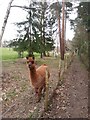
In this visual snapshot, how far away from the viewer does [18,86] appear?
513 inches

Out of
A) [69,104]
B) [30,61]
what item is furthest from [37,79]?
[69,104]

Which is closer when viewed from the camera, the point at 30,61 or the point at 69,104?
the point at 30,61

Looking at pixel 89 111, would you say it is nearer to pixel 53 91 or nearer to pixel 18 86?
pixel 53 91

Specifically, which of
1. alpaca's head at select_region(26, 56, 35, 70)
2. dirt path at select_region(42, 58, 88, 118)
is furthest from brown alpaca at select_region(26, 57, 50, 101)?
dirt path at select_region(42, 58, 88, 118)

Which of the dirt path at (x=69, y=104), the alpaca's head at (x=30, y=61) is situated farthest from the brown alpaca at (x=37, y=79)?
the dirt path at (x=69, y=104)

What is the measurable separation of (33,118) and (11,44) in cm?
1954

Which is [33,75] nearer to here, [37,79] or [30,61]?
[37,79]

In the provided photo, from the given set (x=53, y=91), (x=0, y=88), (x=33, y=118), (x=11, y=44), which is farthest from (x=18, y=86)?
(x=11, y=44)

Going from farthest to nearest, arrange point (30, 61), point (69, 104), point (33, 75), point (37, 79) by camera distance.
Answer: point (69, 104) < point (37, 79) < point (33, 75) < point (30, 61)

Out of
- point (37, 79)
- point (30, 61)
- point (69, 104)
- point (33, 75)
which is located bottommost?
point (69, 104)

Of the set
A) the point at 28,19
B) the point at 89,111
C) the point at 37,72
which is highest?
the point at 28,19

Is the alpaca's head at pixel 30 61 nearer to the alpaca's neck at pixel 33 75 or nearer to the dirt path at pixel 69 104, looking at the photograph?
the alpaca's neck at pixel 33 75

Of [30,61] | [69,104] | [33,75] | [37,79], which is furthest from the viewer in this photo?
[69,104]

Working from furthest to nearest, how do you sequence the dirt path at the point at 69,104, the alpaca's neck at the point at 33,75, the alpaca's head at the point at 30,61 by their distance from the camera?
the alpaca's neck at the point at 33,75 < the dirt path at the point at 69,104 < the alpaca's head at the point at 30,61
